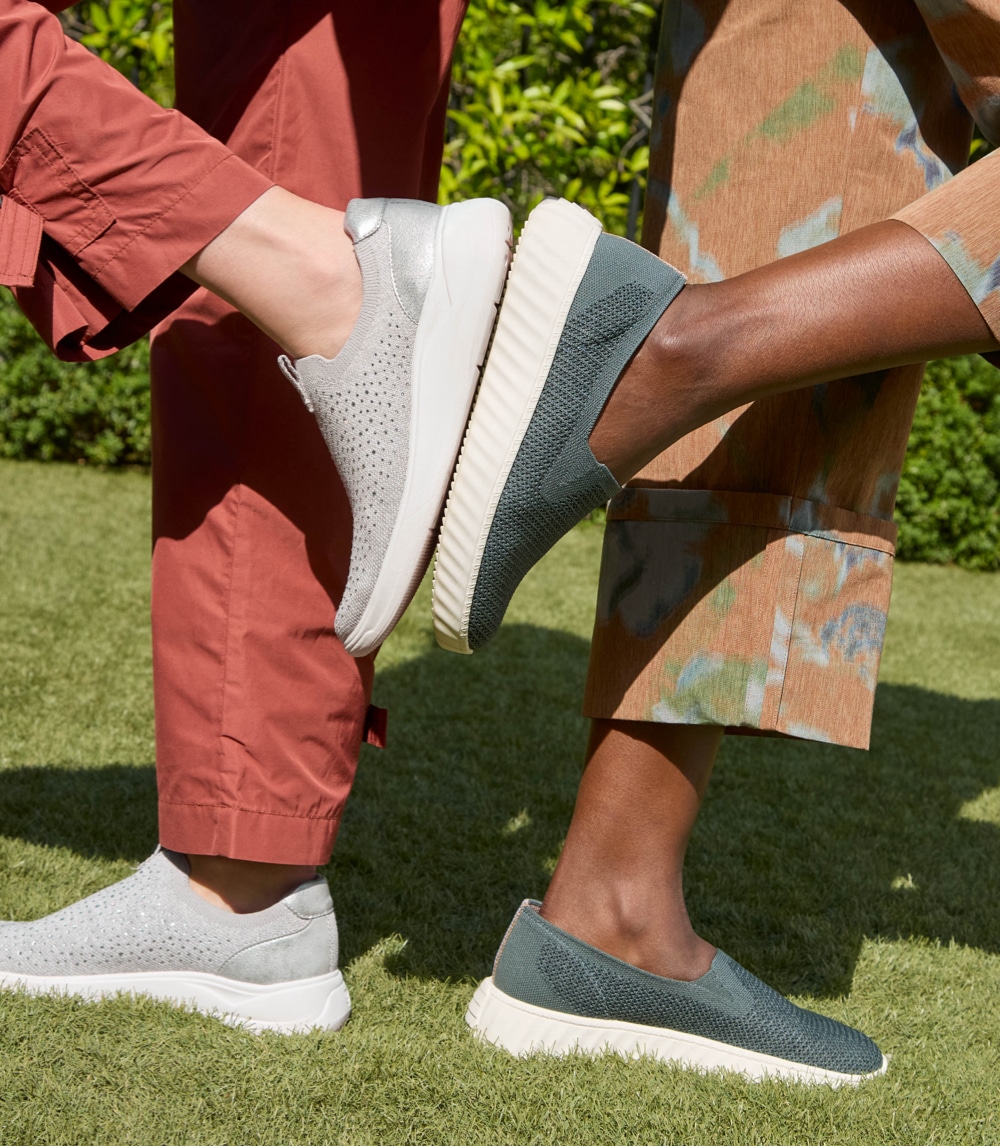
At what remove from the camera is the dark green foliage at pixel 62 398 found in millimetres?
5469

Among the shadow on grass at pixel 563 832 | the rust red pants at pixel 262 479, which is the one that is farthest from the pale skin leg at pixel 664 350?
the shadow on grass at pixel 563 832

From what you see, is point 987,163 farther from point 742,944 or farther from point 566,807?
point 566,807

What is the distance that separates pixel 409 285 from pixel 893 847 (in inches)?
55.8

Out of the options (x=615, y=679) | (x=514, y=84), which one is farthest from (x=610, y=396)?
(x=514, y=84)

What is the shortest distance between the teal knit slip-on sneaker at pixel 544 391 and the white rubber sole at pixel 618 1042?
0.46m

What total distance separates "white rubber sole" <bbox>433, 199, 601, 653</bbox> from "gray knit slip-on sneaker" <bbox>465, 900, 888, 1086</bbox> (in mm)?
416

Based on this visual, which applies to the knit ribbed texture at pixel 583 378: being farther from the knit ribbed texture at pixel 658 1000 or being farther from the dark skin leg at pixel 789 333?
the knit ribbed texture at pixel 658 1000

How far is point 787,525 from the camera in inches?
46.2

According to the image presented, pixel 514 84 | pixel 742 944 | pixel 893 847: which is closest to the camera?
pixel 742 944

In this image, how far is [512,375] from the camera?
1.04m

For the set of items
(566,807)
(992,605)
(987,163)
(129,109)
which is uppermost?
(987,163)

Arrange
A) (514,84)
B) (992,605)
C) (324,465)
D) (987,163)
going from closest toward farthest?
(987,163), (324,465), (992,605), (514,84)

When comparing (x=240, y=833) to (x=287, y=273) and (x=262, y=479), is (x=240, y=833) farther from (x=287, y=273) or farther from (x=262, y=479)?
(x=287, y=273)

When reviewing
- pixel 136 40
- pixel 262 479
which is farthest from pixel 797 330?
pixel 136 40
